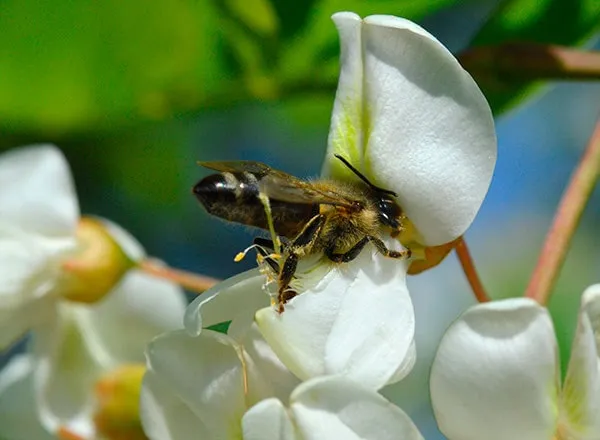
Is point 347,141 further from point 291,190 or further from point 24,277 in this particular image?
point 24,277

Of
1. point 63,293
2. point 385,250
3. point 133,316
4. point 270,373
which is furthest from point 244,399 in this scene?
point 133,316

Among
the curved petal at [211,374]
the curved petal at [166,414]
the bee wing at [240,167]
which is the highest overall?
the bee wing at [240,167]

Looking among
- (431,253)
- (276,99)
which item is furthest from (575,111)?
(431,253)

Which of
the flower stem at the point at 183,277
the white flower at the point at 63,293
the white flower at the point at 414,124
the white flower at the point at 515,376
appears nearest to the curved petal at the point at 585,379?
the white flower at the point at 515,376

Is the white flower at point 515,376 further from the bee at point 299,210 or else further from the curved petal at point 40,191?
the curved petal at point 40,191

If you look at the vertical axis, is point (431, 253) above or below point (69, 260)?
above

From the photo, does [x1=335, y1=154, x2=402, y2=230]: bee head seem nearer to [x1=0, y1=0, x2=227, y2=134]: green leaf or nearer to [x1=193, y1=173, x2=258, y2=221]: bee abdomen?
[x1=193, y1=173, x2=258, y2=221]: bee abdomen

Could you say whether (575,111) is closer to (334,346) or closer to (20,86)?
(20,86)
